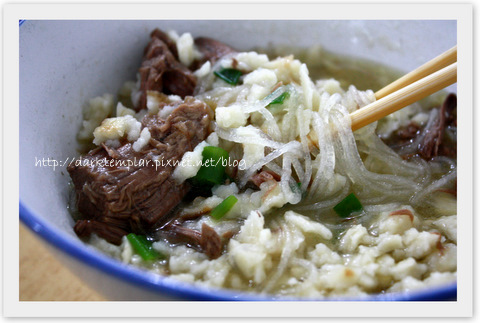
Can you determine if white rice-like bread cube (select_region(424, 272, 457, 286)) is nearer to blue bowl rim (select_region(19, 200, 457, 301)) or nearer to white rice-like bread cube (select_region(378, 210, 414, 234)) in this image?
blue bowl rim (select_region(19, 200, 457, 301))

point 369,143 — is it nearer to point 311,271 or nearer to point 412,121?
point 412,121

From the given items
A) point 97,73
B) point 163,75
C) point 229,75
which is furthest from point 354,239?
point 97,73

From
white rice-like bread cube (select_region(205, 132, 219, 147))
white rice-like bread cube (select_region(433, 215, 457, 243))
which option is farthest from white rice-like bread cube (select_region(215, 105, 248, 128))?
white rice-like bread cube (select_region(433, 215, 457, 243))

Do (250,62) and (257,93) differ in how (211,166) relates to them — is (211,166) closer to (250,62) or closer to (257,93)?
(257,93)

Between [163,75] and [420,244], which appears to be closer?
[420,244]

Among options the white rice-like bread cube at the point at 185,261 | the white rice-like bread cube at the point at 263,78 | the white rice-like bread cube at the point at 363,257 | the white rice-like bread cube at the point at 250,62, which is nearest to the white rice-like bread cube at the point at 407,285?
the white rice-like bread cube at the point at 363,257

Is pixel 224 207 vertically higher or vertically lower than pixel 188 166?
lower
